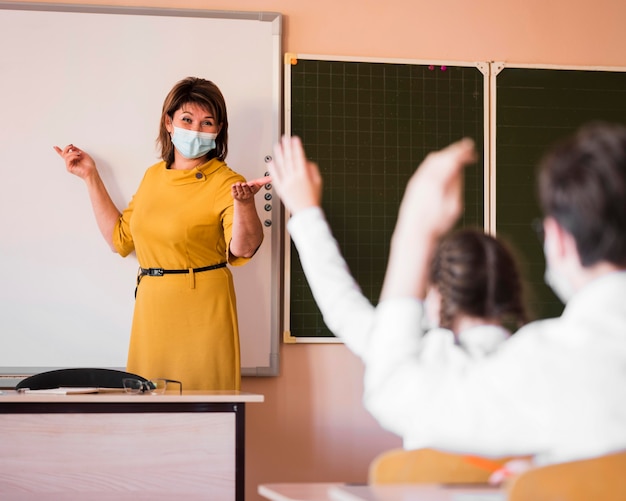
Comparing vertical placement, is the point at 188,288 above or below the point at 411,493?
above

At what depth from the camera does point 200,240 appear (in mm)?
3490

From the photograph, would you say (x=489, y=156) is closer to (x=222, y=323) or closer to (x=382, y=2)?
(x=382, y=2)

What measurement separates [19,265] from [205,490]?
174cm

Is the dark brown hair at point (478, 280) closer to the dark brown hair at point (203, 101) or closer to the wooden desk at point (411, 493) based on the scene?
the wooden desk at point (411, 493)

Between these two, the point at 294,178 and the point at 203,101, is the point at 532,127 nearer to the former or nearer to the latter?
the point at 203,101

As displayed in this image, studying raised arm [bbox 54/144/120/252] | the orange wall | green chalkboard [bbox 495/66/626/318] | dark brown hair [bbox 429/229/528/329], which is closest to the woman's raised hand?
raised arm [bbox 54/144/120/252]

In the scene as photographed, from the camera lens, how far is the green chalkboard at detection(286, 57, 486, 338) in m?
4.04

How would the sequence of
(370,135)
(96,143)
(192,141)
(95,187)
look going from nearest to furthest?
1. (192,141)
2. (95,187)
3. (96,143)
4. (370,135)

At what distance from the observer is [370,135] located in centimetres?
411

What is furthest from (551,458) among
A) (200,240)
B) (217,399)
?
(200,240)

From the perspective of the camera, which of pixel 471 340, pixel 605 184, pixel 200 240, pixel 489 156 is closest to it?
pixel 605 184

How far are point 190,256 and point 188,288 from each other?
0.13 meters

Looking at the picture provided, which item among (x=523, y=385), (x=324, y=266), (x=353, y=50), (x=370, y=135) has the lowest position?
(x=523, y=385)

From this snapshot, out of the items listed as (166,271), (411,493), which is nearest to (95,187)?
(166,271)
